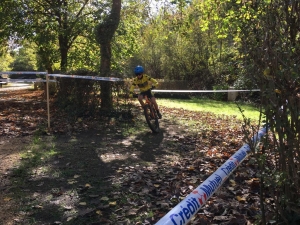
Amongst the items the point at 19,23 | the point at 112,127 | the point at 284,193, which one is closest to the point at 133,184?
the point at 284,193

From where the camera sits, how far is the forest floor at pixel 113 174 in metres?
3.46

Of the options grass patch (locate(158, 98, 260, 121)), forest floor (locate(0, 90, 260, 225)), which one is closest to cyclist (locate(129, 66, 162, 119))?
forest floor (locate(0, 90, 260, 225))

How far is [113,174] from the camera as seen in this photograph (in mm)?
4719

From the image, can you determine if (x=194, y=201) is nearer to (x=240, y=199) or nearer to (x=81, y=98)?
(x=240, y=199)

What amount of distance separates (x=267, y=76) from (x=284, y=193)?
1035 millimetres

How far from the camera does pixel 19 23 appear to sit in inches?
562

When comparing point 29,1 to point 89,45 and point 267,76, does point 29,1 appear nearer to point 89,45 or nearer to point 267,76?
point 89,45

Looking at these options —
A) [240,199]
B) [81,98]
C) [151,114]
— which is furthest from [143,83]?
[240,199]

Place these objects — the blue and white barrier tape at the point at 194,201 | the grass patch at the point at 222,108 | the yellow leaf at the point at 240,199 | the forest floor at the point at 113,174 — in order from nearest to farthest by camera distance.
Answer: the blue and white barrier tape at the point at 194,201 < the forest floor at the point at 113,174 < the yellow leaf at the point at 240,199 < the grass patch at the point at 222,108

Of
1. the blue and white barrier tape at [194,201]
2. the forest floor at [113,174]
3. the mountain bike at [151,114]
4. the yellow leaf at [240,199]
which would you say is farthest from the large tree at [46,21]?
the blue and white barrier tape at [194,201]

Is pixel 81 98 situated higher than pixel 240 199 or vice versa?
pixel 81 98

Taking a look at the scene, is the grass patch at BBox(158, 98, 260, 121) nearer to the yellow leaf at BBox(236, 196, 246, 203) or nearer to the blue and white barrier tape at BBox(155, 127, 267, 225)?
the yellow leaf at BBox(236, 196, 246, 203)

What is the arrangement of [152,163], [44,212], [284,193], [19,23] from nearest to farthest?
[284,193], [44,212], [152,163], [19,23]

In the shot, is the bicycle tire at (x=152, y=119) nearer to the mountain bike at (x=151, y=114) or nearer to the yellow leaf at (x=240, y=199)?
the mountain bike at (x=151, y=114)
